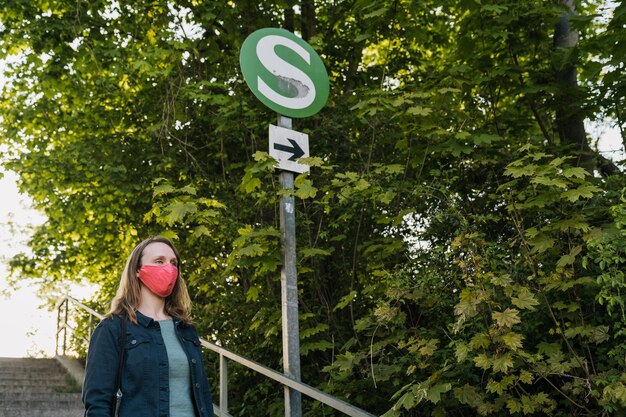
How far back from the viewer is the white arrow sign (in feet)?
13.3

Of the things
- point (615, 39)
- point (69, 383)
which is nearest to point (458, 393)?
point (615, 39)

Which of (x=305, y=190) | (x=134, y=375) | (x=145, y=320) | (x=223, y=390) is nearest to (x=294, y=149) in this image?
(x=305, y=190)

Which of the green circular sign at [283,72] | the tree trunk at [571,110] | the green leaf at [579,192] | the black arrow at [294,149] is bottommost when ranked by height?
the green leaf at [579,192]

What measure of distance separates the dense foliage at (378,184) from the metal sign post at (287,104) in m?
0.16

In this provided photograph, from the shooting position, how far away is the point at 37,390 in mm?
7902

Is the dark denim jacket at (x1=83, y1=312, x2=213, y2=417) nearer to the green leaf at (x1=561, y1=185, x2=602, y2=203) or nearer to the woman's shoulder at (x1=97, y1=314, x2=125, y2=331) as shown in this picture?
the woman's shoulder at (x1=97, y1=314, x2=125, y2=331)

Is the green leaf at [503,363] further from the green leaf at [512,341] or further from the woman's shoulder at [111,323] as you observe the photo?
the woman's shoulder at [111,323]

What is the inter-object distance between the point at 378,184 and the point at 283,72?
5.23 ft

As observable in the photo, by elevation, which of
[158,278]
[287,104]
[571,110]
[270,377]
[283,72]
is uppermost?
[571,110]

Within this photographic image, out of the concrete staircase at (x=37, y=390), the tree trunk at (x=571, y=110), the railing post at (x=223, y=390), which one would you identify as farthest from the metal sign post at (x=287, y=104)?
the concrete staircase at (x=37, y=390)

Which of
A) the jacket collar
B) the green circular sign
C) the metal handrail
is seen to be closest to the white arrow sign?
the green circular sign

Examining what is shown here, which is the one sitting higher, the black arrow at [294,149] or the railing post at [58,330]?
the black arrow at [294,149]

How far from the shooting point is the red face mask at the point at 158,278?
321 cm

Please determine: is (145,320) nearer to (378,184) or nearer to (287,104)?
(287,104)
